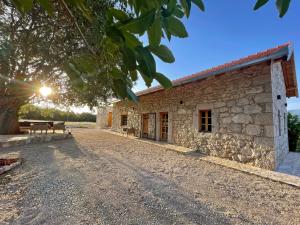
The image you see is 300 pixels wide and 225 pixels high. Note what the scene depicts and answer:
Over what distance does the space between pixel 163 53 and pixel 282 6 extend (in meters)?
0.42

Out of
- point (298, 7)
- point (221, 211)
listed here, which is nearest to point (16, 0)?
point (298, 7)

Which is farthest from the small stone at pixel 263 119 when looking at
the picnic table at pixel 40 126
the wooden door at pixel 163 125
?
the picnic table at pixel 40 126

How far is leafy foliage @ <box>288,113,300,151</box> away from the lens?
336 inches

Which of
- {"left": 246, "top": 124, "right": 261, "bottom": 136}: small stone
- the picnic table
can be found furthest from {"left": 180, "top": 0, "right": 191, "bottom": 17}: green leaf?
the picnic table

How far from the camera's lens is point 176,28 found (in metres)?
0.55

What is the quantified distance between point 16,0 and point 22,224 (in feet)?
7.90

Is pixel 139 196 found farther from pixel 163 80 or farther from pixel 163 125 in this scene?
pixel 163 125

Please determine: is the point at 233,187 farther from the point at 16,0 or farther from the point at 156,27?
the point at 16,0

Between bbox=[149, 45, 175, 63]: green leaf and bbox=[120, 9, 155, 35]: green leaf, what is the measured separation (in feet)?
0.24

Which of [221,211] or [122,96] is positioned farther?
[221,211]

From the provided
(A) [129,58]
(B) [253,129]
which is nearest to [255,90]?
(B) [253,129]

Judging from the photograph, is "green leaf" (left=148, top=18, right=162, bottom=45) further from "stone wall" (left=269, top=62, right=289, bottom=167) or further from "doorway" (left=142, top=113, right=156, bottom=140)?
"doorway" (left=142, top=113, right=156, bottom=140)

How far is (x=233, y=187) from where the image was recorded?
3.23m

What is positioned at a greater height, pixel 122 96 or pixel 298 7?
pixel 298 7
